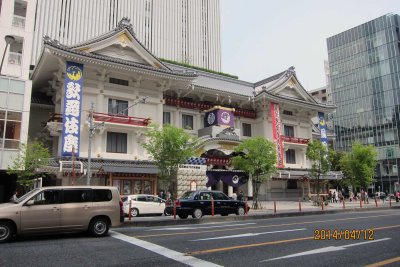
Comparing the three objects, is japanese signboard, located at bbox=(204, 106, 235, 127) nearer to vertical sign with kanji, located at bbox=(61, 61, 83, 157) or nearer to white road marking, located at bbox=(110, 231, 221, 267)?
vertical sign with kanji, located at bbox=(61, 61, 83, 157)

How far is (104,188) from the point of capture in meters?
12.7

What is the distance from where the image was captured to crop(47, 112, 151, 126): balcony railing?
2647 cm

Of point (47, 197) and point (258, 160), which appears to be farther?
point (258, 160)

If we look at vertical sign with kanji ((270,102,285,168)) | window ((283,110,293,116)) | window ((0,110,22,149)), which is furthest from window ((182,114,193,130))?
window ((0,110,22,149))

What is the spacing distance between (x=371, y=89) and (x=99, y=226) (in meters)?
82.8

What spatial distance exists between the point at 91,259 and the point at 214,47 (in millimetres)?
73094

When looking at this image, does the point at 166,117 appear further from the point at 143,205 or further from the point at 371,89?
the point at 371,89

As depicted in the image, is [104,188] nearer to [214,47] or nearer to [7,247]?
[7,247]

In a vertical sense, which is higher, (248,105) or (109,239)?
(248,105)

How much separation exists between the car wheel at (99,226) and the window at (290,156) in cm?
3206

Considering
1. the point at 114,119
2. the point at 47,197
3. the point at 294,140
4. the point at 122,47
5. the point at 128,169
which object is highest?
the point at 122,47

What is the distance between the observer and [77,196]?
12.1 metres

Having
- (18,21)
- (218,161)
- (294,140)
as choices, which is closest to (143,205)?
(218,161)

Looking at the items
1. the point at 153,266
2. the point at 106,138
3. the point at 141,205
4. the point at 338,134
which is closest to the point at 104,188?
the point at 153,266
